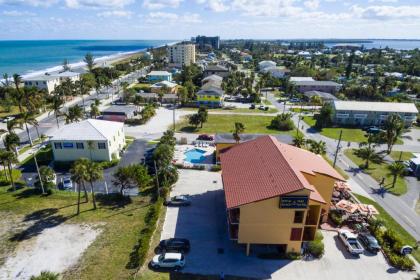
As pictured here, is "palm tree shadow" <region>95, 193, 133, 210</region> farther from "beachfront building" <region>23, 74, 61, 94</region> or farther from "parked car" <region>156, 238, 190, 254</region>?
"beachfront building" <region>23, 74, 61, 94</region>

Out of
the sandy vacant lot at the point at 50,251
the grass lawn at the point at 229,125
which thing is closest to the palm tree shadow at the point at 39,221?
the sandy vacant lot at the point at 50,251

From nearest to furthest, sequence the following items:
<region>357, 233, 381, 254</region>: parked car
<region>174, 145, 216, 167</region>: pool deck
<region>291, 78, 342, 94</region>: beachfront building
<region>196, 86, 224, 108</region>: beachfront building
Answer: <region>357, 233, 381, 254</region>: parked car < <region>174, 145, 216, 167</region>: pool deck < <region>196, 86, 224, 108</region>: beachfront building < <region>291, 78, 342, 94</region>: beachfront building

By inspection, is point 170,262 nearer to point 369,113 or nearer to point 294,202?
point 294,202

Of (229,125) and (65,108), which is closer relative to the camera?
(229,125)

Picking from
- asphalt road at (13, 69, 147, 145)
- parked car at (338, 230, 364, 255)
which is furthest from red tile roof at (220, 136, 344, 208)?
asphalt road at (13, 69, 147, 145)

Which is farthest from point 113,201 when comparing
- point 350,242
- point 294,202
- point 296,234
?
point 350,242

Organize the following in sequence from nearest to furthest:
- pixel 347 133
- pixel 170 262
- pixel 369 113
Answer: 1. pixel 170 262
2. pixel 347 133
3. pixel 369 113
